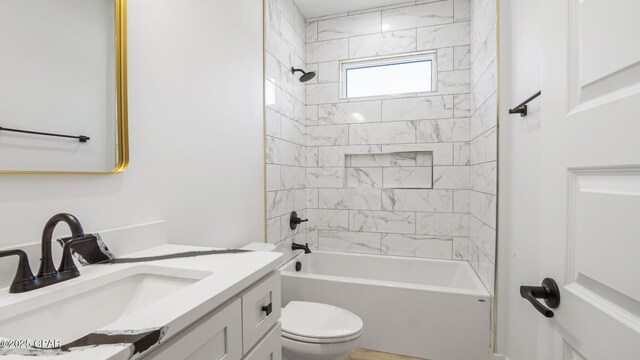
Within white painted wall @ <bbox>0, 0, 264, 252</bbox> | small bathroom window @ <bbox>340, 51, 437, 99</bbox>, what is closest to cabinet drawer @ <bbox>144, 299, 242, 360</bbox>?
white painted wall @ <bbox>0, 0, 264, 252</bbox>

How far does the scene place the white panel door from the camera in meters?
0.48

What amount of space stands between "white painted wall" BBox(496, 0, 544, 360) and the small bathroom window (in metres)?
1.00

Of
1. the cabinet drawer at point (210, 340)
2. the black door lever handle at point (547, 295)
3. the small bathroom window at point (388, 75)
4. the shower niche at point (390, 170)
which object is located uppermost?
the small bathroom window at point (388, 75)

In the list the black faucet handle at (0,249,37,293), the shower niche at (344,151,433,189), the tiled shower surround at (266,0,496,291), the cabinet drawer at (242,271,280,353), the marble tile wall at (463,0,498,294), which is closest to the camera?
the black faucet handle at (0,249,37,293)

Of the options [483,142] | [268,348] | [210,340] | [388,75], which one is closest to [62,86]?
[210,340]

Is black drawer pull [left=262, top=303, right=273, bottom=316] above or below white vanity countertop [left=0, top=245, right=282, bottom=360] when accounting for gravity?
below

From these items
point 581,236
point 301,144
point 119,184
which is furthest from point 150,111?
point 301,144

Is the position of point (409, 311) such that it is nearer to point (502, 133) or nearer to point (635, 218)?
point (502, 133)

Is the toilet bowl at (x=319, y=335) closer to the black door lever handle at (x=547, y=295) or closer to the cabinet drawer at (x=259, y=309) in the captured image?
the cabinet drawer at (x=259, y=309)

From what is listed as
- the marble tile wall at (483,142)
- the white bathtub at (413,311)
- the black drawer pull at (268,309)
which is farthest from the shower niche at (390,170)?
the black drawer pull at (268,309)

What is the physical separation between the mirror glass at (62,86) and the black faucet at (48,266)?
0.61ft

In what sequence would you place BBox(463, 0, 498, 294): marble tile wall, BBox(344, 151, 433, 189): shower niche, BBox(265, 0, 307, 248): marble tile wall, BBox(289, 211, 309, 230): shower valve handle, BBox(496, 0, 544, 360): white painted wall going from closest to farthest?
BBox(496, 0, 544, 360): white painted wall
BBox(463, 0, 498, 294): marble tile wall
BBox(265, 0, 307, 248): marble tile wall
BBox(289, 211, 309, 230): shower valve handle
BBox(344, 151, 433, 189): shower niche

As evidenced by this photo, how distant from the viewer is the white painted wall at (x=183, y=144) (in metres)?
0.85

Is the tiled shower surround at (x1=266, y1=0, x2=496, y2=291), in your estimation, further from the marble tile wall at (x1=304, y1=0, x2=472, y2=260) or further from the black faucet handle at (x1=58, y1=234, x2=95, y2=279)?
the black faucet handle at (x1=58, y1=234, x2=95, y2=279)
